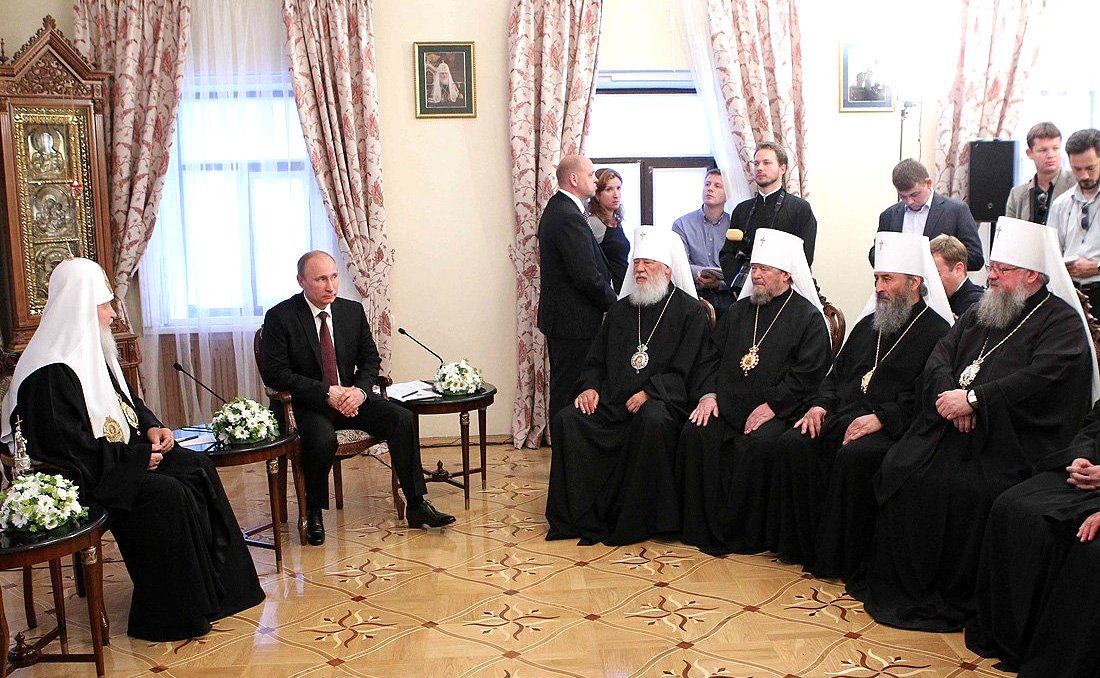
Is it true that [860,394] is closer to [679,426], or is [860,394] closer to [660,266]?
[679,426]

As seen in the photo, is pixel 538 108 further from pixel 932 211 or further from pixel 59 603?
pixel 59 603

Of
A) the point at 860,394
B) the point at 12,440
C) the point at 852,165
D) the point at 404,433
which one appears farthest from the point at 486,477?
the point at 852,165

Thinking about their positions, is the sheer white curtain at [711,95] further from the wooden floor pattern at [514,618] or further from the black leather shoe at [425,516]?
the black leather shoe at [425,516]

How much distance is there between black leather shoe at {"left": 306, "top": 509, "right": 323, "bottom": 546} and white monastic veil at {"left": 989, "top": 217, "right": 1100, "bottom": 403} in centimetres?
335

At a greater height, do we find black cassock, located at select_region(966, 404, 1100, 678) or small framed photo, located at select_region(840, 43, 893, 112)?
small framed photo, located at select_region(840, 43, 893, 112)

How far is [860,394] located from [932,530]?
870 mm

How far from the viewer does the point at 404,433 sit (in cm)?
534

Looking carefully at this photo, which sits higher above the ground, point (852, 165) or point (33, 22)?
point (33, 22)

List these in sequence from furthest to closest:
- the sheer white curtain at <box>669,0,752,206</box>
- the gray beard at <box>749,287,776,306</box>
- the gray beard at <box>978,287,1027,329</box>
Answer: the sheer white curtain at <box>669,0,752,206</box>
the gray beard at <box>749,287,776,306</box>
the gray beard at <box>978,287,1027,329</box>

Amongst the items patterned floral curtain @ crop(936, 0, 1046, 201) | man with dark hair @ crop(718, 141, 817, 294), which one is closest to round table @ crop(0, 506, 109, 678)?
man with dark hair @ crop(718, 141, 817, 294)

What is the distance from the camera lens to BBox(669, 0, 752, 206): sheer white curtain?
6.91 m

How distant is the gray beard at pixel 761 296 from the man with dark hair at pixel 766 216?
29.9 inches

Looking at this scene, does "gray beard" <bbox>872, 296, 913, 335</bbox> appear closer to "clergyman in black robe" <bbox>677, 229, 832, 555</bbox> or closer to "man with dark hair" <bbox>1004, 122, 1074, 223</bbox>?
"clergyman in black robe" <bbox>677, 229, 832, 555</bbox>

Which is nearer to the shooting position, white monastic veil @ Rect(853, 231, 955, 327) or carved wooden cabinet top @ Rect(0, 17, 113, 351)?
white monastic veil @ Rect(853, 231, 955, 327)
